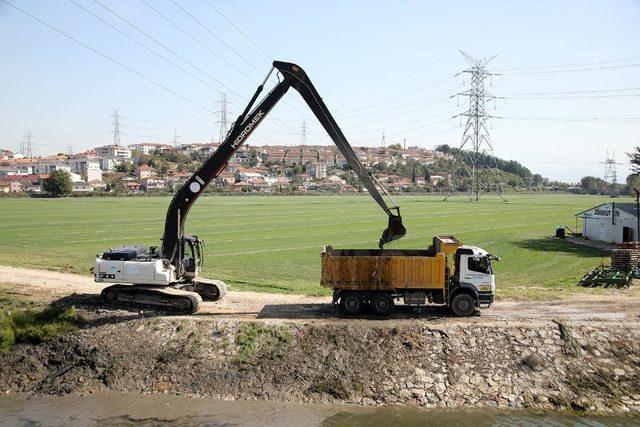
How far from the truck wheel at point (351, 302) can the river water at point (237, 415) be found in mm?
5672

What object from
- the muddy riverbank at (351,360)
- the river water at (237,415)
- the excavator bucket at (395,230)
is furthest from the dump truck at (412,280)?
the river water at (237,415)

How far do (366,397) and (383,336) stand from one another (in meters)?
2.84

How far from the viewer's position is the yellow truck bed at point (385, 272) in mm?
22719

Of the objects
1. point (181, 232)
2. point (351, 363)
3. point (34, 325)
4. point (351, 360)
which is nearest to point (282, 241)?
point (181, 232)

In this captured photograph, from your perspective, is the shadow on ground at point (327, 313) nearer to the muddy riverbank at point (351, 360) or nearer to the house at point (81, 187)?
the muddy riverbank at point (351, 360)

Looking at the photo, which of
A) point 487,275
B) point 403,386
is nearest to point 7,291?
point 403,386

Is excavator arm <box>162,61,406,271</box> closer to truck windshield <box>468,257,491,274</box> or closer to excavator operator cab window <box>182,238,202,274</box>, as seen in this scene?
excavator operator cab window <box>182,238,202,274</box>

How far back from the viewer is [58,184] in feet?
490

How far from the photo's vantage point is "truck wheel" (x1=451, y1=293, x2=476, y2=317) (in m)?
23.0

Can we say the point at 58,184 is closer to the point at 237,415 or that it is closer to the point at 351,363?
the point at 351,363

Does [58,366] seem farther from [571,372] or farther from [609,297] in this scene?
[609,297]

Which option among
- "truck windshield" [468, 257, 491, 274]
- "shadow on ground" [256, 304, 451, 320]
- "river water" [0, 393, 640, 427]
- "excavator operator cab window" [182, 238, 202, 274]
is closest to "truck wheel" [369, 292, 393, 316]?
"shadow on ground" [256, 304, 451, 320]

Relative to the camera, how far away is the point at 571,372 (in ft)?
63.3

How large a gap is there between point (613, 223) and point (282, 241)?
31907 mm
